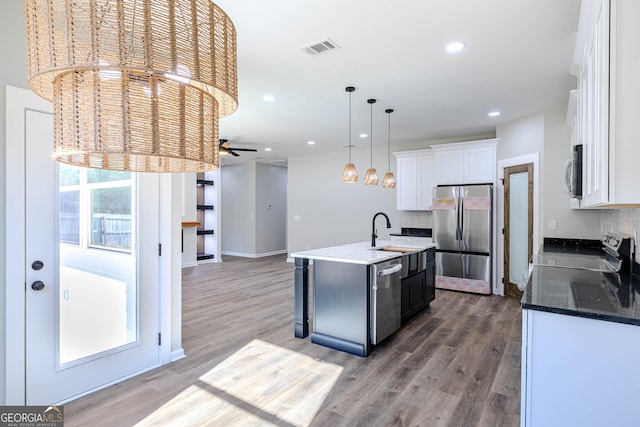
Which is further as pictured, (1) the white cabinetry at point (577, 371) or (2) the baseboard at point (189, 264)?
(2) the baseboard at point (189, 264)

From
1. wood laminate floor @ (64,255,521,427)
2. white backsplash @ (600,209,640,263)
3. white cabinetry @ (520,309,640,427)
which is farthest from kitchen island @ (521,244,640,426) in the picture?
white backsplash @ (600,209,640,263)

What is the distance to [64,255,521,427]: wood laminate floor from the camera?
2.20m

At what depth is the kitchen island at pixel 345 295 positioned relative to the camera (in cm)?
307

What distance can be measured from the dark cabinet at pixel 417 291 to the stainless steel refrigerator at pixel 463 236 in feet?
4.09

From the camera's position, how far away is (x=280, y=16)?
7.80 feet

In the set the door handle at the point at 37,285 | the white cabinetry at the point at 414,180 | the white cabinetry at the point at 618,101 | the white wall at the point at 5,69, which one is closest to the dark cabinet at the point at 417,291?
the white cabinetry at the point at 414,180

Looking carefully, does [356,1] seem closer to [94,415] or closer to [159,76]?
[159,76]

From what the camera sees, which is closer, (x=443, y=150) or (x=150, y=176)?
(x=150, y=176)

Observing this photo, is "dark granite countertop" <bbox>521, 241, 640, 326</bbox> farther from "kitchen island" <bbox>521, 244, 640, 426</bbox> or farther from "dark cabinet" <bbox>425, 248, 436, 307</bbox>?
"dark cabinet" <bbox>425, 248, 436, 307</bbox>

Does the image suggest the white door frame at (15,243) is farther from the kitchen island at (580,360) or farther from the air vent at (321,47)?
the kitchen island at (580,360)

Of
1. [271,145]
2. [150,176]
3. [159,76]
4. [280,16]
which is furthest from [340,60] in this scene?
[271,145]

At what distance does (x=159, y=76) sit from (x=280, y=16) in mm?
1909

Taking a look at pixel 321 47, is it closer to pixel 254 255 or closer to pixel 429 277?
pixel 429 277

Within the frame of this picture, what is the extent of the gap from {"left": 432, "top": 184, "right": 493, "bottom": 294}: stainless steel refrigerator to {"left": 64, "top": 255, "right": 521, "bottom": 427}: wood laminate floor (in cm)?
114
